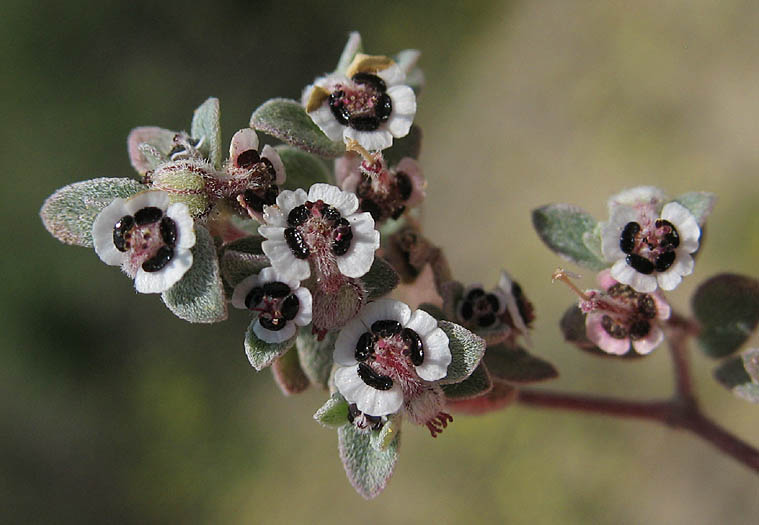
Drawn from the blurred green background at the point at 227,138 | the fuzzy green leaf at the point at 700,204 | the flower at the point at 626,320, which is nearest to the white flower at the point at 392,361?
the flower at the point at 626,320

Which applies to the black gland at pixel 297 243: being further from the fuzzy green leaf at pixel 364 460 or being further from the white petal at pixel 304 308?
the fuzzy green leaf at pixel 364 460

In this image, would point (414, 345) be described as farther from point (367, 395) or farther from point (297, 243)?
point (297, 243)

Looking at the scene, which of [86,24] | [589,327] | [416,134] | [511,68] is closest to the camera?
[589,327]

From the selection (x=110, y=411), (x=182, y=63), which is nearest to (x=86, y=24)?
(x=182, y=63)

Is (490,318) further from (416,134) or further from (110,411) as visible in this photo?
(110,411)

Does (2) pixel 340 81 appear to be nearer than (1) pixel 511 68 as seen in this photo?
Yes

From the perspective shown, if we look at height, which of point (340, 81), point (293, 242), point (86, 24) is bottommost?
point (293, 242)

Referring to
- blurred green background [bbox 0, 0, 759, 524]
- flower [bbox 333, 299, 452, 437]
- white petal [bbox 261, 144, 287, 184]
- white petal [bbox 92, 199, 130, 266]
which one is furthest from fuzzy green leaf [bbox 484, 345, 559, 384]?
blurred green background [bbox 0, 0, 759, 524]
